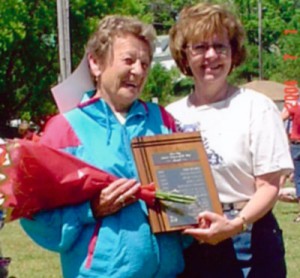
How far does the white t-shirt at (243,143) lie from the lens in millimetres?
4246

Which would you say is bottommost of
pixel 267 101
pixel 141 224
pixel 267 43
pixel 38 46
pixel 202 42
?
pixel 267 43

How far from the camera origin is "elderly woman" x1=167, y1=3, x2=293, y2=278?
13.9ft

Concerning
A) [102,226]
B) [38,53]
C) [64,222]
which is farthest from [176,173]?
[38,53]

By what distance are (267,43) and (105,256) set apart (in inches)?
3122

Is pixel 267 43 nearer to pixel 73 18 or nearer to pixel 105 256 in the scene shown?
pixel 73 18

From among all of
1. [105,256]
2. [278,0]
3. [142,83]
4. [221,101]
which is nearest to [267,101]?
[221,101]

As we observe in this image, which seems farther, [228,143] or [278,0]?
[278,0]

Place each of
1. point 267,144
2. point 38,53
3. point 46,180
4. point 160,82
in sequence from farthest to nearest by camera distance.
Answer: point 160,82 < point 38,53 < point 267,144 < point 46,180

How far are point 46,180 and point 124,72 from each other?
1.78 ft

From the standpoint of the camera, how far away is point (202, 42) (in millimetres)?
4336

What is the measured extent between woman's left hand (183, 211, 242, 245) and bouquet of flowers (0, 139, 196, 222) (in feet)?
0.65

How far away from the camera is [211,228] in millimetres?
4055

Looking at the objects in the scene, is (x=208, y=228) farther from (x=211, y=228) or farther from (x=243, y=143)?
(x=243, y=143)

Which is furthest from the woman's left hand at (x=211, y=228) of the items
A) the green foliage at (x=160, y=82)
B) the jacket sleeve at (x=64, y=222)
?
the green foliage at (x=160, y=82)
